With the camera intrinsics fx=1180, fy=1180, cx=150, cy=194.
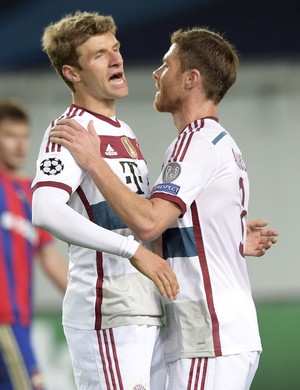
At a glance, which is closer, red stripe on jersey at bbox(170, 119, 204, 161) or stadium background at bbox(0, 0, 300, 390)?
red stripe on jersey at bbox(170, 119, 204, 161)

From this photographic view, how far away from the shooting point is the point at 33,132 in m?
10.2

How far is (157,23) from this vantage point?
1015 cm

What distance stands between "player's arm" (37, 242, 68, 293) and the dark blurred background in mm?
3937

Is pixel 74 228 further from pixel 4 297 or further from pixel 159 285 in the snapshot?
pixel 4 297

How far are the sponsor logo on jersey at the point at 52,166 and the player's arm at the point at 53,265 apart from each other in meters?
2.21

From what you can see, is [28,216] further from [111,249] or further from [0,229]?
[111,249]

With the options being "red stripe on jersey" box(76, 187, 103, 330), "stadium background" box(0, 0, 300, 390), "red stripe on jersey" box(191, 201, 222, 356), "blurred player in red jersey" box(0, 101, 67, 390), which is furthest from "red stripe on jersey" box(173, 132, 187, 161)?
"stadium background" box(0, 0, 300, 390)

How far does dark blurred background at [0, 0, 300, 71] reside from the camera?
10070 mm

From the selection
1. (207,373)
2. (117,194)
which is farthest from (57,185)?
(207,373)

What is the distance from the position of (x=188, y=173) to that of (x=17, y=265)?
7.55 feet

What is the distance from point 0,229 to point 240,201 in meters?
2.19

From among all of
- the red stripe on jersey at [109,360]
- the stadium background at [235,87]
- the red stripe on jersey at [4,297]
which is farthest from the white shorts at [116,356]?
the stadium background at [235,87]

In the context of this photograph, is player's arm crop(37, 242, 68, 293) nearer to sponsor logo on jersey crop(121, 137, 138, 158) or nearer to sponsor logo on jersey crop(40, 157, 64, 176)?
sponsor logo on jersey crop(121, 137, 138, 158)

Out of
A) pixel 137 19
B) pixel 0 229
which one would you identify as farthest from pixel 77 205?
pixel 137 19
